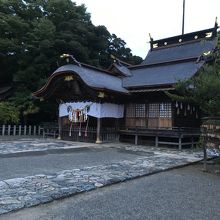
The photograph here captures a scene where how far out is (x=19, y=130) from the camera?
23.4 metres

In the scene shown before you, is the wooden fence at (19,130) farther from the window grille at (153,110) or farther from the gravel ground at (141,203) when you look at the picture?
the gravel ground at (141,203)

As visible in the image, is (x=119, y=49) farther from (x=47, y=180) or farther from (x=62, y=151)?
(x=47, y=180)

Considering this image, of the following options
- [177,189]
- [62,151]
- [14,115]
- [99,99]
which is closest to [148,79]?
[99,99]

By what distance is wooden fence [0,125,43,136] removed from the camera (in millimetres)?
22609

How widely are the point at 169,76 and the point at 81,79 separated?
5.12m

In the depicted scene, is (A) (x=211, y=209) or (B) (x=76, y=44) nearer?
(A) (x=211, y=209)

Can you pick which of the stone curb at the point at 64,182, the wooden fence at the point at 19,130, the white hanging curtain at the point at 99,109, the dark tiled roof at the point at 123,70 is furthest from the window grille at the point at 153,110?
the wooden fence at the point at 19,130

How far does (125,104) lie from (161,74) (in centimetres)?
291

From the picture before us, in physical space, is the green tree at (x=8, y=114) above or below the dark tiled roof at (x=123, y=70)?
below

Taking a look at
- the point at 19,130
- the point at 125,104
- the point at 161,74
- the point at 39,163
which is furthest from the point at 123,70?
the point at 39,163

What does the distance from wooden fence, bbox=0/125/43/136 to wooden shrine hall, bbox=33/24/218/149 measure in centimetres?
374

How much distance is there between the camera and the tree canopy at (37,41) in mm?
25078

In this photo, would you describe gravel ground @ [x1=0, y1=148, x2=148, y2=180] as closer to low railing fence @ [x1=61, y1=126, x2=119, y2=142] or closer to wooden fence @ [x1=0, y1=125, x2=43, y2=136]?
low railing fence @ [x1=61, y1=126, x2=119, y2=142]

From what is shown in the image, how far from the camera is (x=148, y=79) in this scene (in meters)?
19.8
